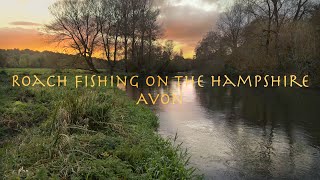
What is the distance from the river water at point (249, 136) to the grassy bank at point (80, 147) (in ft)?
4.51

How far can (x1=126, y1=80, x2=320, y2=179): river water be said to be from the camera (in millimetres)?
7871

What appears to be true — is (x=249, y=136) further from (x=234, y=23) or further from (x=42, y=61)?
(x=42, y=61)

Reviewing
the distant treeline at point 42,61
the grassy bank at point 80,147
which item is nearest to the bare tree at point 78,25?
the distant treeline at point 42,61

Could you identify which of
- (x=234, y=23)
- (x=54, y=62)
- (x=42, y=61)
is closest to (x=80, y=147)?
(x=54, y=62)

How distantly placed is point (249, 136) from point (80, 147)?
653 cm

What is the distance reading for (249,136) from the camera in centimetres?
1116

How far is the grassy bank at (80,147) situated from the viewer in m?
5.63

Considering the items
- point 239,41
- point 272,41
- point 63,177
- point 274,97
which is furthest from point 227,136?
point 239,41

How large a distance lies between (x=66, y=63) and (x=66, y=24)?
4730 millimetres

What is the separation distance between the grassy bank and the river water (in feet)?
4.51

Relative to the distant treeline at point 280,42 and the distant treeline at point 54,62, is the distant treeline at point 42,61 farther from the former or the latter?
the distant treeline at point 280,42

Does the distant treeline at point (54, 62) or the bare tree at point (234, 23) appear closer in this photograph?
the distant treeline at point (54, 62)

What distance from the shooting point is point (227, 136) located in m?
11.2

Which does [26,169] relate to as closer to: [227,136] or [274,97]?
[227,136]
